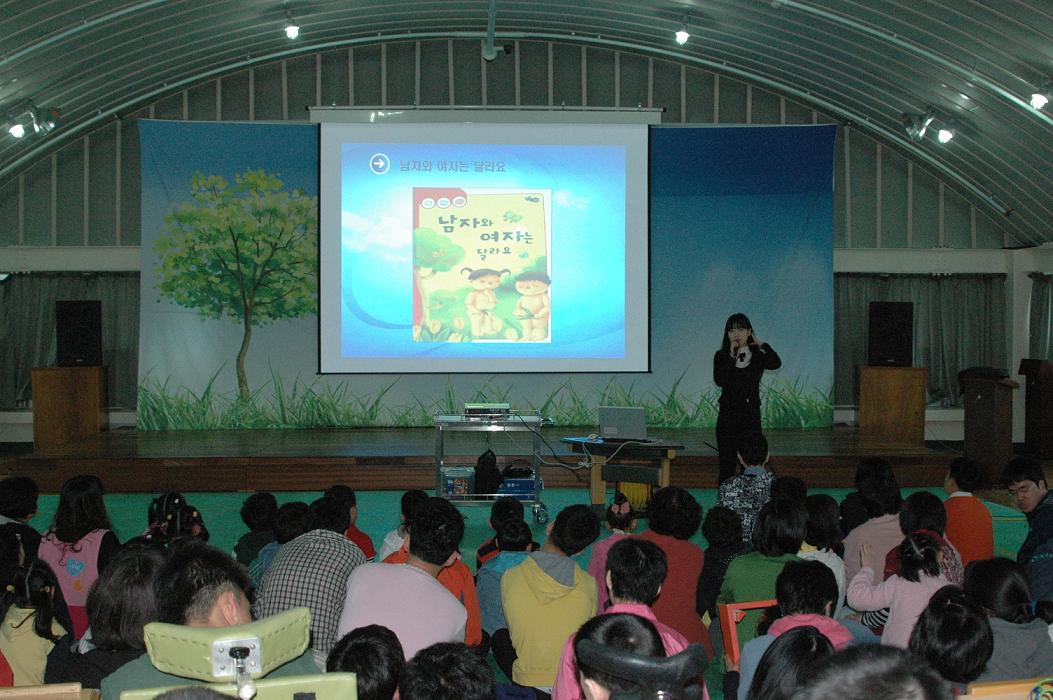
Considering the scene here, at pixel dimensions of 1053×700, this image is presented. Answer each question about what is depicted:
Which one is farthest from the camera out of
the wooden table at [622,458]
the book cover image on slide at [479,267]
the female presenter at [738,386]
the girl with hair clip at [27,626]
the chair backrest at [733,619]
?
the book cover image on slide at [479,267]

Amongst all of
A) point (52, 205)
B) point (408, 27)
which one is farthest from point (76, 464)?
point (408, 27)

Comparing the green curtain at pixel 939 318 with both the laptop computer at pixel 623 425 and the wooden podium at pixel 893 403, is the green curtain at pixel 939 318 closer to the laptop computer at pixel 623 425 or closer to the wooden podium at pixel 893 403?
the wooden podium at pixel 893 403

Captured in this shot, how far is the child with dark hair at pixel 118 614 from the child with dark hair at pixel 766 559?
1.93 metres

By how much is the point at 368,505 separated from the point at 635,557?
17.8 ft

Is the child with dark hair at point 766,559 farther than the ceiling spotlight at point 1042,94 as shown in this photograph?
No

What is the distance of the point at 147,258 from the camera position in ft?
36.7

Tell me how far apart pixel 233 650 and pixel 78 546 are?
2.77 metres

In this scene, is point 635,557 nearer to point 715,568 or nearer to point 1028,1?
point 715,568

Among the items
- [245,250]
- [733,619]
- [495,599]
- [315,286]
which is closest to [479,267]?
[315,286]

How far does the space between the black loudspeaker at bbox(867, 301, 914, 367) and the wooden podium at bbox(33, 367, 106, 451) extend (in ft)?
26.3

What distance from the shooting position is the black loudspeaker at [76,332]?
10.7 m

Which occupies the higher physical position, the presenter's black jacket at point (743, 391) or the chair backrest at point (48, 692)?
the presenter's black jacket at point (743, 391)

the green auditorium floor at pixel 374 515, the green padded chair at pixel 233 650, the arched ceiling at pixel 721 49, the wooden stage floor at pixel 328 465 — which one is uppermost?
the arched ceiling at pixel 721 49

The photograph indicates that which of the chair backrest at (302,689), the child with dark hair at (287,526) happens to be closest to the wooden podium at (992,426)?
the child with dark hair at (287,526)
